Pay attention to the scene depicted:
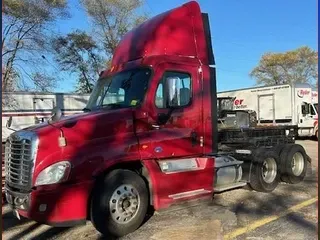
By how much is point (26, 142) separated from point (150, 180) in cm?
192

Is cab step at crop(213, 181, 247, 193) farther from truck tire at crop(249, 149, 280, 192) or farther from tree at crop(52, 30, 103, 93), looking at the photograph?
tree at crop(52, 30, 103, 93)

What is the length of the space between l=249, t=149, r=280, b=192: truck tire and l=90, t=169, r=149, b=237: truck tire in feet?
10.5

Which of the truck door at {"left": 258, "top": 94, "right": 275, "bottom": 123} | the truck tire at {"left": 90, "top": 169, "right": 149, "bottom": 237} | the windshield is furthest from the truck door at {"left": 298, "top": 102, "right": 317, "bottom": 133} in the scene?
the truck tire at {"left": 90, "top": 169, "right": 149, "bottom": 237}

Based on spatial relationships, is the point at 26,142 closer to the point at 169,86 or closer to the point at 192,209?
the point at 169,86

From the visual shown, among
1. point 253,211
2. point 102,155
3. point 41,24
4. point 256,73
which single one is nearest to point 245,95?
point 41,24

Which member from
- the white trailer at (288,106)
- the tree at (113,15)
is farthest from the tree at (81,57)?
the white trailer at (288,106)

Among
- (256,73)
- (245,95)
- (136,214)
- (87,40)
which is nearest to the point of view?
(136,214)

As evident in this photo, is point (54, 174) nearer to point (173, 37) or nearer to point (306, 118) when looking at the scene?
point (173, 37)

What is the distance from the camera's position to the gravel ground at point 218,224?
5750 mm

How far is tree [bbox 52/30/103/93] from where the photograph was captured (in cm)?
3319

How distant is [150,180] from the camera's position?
241 inches

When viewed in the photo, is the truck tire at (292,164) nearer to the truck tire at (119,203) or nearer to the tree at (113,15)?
the truck tire at (119,203)

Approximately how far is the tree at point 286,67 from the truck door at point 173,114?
52.0 m

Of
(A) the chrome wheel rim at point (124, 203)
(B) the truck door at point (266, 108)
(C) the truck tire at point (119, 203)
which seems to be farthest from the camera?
(B) the truck door at point (266, 108)
